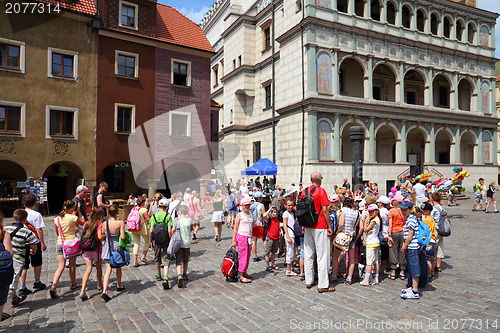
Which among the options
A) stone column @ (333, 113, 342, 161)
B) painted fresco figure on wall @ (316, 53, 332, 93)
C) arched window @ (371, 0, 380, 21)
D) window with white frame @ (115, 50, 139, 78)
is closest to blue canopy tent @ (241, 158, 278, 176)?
stone column @ (333, 113, 342, 161)

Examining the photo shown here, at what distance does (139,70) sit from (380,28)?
19.7 metres

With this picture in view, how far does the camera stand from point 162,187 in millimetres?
22547

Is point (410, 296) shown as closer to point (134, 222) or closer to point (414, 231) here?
point (414, 231)

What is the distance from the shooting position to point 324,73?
85.4 ft

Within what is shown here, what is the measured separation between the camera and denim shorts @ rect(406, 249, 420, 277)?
250 inches

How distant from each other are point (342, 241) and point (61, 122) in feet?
56.8

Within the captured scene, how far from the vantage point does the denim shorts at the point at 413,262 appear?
6359 mm

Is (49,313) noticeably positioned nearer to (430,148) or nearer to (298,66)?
(298,66)

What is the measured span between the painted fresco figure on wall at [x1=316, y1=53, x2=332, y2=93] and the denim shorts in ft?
68.4

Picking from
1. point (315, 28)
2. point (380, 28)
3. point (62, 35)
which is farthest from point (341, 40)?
point (62, 35)

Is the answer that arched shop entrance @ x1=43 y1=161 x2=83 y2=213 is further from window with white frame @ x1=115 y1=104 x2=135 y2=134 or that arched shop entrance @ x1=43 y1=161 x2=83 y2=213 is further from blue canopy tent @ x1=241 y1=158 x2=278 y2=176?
blue canopy tent @ x1=241 y1=158 x2=278 y2=176

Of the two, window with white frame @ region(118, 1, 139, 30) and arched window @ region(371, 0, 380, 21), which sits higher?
arched window @ region(371, 0, 380, 21)

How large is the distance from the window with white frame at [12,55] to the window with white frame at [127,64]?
4716 mm

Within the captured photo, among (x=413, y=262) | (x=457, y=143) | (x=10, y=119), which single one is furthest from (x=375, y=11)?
(x=413, y=262)
